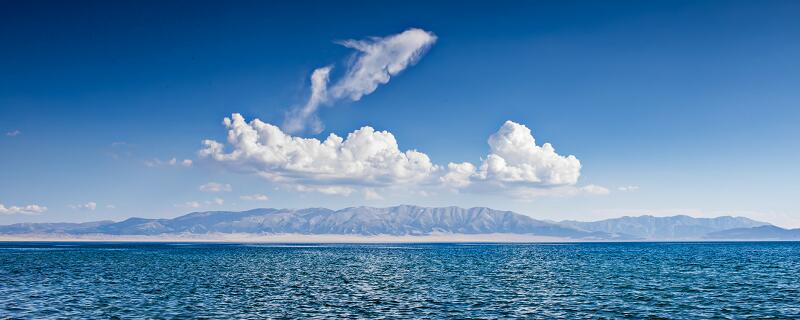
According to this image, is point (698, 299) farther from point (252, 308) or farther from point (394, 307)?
point (252, 308)

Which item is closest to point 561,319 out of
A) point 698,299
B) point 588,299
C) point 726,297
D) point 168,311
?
point 588,299

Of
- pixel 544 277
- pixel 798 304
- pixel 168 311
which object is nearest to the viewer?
pixel 168 311

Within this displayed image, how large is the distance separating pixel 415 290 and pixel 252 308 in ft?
62.5

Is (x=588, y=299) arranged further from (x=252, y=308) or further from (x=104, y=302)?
(x=104, y=302)

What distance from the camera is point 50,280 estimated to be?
7244 cm

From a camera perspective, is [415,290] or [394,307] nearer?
[394,307]

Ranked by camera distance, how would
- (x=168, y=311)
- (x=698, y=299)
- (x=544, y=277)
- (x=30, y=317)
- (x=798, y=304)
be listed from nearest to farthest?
(x=30, y=317) < (x=168, y=311) < (x=798, y=304) < (x=698, y=299) < (x=544, y=277)

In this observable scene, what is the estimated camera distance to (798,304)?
49719 mm

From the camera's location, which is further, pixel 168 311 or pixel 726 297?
pixel 726 297

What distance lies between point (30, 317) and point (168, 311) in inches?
357

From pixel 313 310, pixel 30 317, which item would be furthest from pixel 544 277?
pixel 30 317

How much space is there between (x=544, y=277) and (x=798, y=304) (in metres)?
32.8

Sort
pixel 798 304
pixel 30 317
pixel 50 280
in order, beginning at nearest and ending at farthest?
pixel 30 317 → pixel 798 304 → pixel 50 280

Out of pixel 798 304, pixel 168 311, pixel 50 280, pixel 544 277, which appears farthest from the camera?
pixel 544 277
